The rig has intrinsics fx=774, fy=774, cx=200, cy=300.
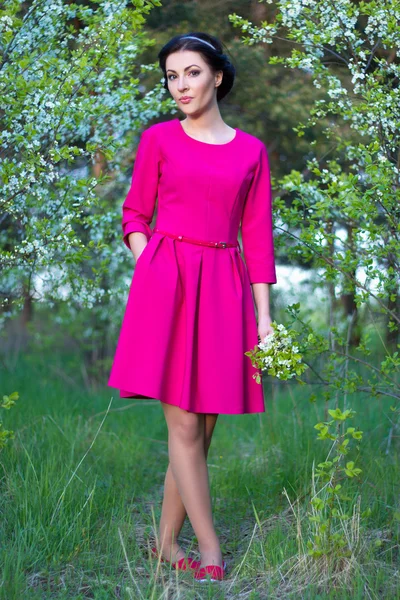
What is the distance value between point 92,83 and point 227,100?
215cm

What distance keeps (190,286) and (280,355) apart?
0.42 m

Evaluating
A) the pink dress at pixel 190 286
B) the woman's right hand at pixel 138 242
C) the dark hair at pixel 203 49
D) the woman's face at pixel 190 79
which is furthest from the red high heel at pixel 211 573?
the dark hair at pixel 203 49

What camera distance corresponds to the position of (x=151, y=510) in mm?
Answer: 3141

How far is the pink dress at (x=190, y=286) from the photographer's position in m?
2.63

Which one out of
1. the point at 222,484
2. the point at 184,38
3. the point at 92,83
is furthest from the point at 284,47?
the point at 222,484

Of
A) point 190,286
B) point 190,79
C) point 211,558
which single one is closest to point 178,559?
point 211,558

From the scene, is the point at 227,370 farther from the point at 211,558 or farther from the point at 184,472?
the point at 211,558

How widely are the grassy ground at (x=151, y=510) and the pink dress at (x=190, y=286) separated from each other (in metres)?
0.48

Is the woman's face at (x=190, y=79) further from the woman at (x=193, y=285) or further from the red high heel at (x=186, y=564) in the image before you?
the red high heel at (x=186, y=564)

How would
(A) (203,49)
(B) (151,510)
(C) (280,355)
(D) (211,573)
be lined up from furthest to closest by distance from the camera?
(B) (151,510) < (A) (203,49) < (D) (211,573) < (C) (280,355)

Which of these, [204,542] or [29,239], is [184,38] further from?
[204,542]

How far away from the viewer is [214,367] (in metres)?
2.63

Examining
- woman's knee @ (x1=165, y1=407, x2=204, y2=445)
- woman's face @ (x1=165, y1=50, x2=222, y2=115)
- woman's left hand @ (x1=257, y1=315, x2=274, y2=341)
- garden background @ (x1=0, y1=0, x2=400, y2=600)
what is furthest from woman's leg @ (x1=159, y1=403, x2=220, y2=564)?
woman's face @ (x1=165, y1=50, x2=222, y2=115)

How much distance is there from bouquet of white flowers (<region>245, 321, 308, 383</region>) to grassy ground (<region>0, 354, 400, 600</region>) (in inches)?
20.6
